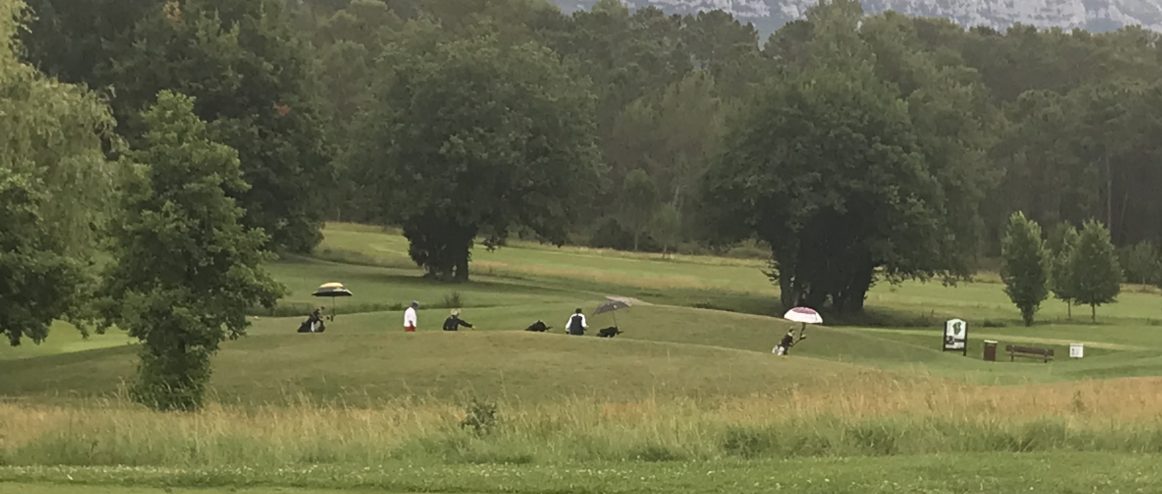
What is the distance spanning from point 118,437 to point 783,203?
49.2 metres

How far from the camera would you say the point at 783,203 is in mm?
60344

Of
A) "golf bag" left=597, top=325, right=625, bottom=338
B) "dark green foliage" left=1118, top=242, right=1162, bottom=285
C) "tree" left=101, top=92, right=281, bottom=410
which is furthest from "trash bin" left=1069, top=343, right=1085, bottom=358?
"dark green foliage" left=1118, top=242, right=1162, bottom=285

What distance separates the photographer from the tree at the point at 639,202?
105 meters

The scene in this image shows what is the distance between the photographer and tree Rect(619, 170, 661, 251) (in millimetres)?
105438

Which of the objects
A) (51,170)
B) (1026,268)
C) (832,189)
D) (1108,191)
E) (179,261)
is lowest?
(179,261)

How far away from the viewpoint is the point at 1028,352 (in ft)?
133

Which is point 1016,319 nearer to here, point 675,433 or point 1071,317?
point 1071,317

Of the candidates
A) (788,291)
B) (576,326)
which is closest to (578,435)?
(576,326)

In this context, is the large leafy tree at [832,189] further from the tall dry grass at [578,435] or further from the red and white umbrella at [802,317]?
the tall dry grass at [578,435]

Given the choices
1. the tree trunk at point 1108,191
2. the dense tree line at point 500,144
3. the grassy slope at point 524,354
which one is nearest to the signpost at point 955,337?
the grassy slope at point 524,354

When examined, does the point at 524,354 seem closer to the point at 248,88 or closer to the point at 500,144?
the point at 500,144

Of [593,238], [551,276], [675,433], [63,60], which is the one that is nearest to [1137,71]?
[593,238]

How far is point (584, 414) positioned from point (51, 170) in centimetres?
1860

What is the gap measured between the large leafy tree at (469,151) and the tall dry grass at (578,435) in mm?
46061
